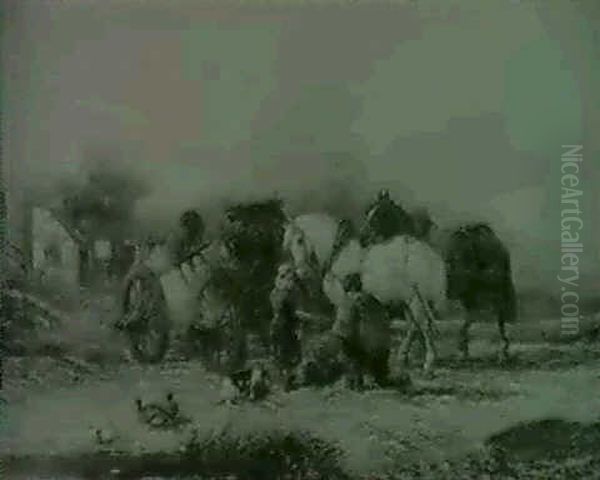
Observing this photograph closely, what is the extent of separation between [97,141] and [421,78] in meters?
0.36

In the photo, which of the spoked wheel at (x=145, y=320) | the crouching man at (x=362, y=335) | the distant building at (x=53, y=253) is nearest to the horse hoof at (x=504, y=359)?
the crouching man at (x=362, y=335)

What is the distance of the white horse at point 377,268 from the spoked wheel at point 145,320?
153 millimetres

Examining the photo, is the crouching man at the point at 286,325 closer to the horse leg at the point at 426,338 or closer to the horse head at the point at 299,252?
the horse head at the point at 299,252

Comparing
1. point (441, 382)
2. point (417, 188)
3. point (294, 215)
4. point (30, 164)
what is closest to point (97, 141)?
point (30, 164)

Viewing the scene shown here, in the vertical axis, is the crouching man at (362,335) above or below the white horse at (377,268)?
below

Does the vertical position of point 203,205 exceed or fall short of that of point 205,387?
it exceeds it

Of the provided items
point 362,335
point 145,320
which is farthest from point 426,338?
point 145,320

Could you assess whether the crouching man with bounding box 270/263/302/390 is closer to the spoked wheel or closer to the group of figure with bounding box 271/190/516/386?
the group of figure with bounding box 271/190/516/386

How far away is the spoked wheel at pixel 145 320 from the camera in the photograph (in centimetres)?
131

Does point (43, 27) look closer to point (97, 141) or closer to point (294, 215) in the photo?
point (97, 141)

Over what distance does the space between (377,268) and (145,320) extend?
0.85ft

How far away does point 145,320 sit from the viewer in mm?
1308

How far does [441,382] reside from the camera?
4.28ft

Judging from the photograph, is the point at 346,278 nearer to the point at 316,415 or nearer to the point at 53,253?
the point at 316,415
